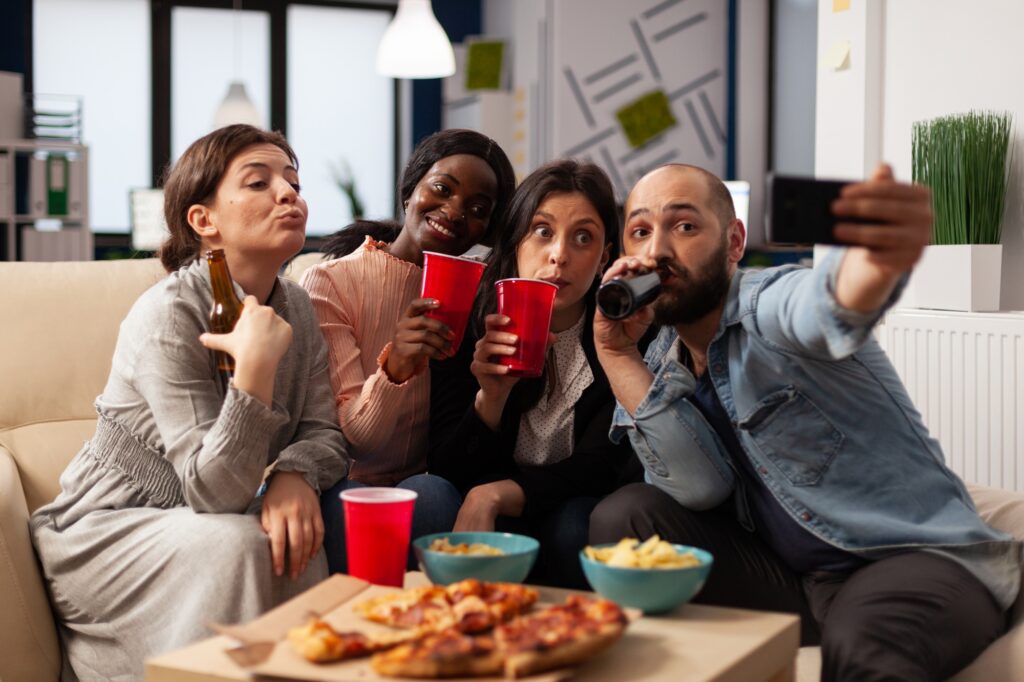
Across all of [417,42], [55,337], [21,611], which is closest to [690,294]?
[21,611]

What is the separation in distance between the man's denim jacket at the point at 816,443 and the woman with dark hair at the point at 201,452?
22.1 inches

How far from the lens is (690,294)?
5.63 feet

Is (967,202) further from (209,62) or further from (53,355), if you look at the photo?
(209,62)

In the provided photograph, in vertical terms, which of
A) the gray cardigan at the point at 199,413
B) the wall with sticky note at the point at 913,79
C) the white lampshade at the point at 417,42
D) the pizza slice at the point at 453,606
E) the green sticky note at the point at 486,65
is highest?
the green sticky note at the point at 486,65

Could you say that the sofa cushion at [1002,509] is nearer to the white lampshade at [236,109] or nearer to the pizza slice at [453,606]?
the pizza slice at [453,606]

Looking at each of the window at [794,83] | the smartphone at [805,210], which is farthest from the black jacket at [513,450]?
the window at [794,83]

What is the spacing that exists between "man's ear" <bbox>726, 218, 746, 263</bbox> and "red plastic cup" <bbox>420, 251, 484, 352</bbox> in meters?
0.41

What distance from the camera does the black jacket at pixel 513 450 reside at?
6.45 feet

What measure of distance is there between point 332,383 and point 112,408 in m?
0.44

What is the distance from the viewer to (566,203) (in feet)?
6.55

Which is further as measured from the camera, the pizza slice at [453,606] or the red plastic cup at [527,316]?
the red plastic cup at [527,316]

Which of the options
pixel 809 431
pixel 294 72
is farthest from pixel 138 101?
pixel 809 431

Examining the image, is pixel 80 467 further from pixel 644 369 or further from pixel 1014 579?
pixel 1014 579

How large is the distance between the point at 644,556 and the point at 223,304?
2.48ft
